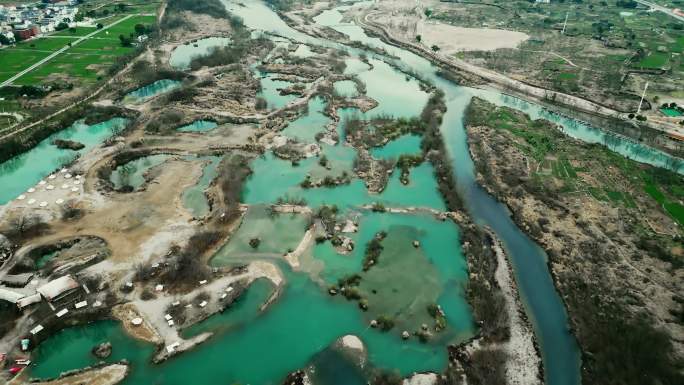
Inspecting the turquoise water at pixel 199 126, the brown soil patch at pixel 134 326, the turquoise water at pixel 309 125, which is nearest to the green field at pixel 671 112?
the turquoise water at pixel 309 125

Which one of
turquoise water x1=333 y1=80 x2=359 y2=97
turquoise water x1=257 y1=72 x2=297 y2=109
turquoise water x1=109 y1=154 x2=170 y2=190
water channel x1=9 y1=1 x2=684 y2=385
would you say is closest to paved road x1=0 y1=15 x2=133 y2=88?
water channel x1=9 y1=1 x2=684 y2=385

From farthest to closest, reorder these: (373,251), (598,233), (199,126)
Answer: (199,126), (598,233), (373,251)

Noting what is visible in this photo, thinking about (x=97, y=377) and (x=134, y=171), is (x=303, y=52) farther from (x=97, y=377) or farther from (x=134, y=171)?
(x=97, y=377)

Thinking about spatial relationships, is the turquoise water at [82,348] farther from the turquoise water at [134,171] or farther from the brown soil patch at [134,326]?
the turquoise water at [134,171]

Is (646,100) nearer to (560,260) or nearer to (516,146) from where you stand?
(516,146)

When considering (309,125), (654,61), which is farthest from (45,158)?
(654,61)
